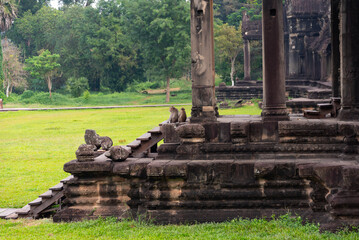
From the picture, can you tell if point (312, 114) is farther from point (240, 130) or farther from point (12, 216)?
point (12, 216)

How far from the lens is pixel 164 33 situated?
43688mm

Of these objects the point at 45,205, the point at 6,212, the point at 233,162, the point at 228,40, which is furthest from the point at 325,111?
the point at 228,40

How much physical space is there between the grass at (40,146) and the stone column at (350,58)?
611 cm

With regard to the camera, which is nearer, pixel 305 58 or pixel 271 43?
pixel 271 43

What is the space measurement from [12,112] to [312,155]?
3200 cm

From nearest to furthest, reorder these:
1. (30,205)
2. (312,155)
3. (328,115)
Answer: (312,155) < (30,205) < (328,115)

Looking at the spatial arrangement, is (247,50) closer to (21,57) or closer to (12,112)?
(12,112)

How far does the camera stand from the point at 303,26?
3177 centimetres

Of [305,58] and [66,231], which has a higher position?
[305,58]

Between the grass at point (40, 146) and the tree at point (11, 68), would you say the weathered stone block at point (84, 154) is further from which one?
the tree at point (11, 68)

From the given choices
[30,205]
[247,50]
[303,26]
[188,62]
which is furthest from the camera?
[188,62]

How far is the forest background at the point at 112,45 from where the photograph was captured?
147 ft

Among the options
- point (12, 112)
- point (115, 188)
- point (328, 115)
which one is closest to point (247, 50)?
point (12, 112)

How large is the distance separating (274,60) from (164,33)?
118 ft
